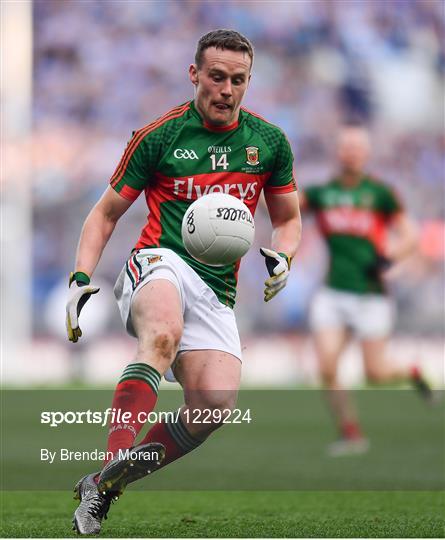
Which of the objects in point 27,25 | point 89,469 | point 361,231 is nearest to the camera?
point 89,469

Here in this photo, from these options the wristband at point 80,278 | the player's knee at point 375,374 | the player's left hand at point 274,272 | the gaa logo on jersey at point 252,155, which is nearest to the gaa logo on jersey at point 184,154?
the gaa logo on jersey at point 252,155

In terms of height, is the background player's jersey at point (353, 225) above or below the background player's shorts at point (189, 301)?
above

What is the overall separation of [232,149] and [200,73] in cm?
39

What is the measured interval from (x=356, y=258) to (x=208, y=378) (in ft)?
18.0

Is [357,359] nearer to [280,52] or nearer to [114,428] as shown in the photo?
[280,52]

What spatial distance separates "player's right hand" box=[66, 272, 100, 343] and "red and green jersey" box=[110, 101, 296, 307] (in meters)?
0.42

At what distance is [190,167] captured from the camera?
525 cm

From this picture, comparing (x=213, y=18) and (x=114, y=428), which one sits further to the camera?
(x=213, y=18)

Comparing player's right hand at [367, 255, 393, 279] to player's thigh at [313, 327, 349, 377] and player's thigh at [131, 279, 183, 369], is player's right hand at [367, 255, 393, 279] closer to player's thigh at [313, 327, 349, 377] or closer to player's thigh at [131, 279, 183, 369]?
player's thigh at [313, 327, 349, 377]

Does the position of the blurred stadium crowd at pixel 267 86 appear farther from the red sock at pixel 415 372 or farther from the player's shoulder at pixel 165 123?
the player's shoulder at pixel 165 123

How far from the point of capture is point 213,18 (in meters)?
24.1

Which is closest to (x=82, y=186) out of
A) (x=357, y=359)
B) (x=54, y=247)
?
(x=54, y=247)

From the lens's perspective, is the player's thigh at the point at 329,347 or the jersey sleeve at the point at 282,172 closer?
the jersey sleeve at the point at 282,172

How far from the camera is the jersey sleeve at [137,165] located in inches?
204
